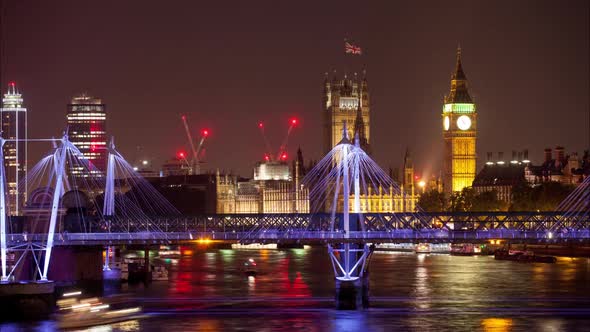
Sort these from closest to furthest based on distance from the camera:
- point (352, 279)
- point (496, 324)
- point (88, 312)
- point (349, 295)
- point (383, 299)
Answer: point (88, 312) < point (496, 324) < point (352, 279) < point (349, 295) < point (383, 299)

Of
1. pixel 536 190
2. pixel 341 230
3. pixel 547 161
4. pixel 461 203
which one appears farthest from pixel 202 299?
pixel 547 161

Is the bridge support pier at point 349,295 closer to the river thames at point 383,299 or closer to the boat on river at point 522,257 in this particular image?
the river thames at point 383,299

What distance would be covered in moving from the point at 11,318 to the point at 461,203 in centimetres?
11633

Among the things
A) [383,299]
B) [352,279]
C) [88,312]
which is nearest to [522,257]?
[383,299]

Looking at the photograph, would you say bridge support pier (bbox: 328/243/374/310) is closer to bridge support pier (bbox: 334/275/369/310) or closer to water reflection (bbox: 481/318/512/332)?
bridge support pier (bbox: 334/275/369/310)

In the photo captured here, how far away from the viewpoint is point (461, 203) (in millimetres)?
187250

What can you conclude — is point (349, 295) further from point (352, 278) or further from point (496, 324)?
point (496, 324)

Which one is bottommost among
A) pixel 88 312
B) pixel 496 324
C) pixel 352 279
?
pixel 496 324

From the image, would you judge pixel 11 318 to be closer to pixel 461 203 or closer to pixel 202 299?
pixel 202 299

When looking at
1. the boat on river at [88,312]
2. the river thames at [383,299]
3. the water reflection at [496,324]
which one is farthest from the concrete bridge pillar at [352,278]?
the boat on river at [88,312]

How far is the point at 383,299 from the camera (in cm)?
8981

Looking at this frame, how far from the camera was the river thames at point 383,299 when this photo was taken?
74438 millimetres

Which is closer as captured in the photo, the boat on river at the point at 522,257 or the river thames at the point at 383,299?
the river thames at the point at 383,299

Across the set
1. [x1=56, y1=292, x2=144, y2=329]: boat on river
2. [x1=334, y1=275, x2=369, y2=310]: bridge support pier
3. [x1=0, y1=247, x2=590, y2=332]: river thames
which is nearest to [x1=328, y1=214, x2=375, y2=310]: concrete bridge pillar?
[x1=334, y1=275, x2=369, y2=310]: bridge support pier
